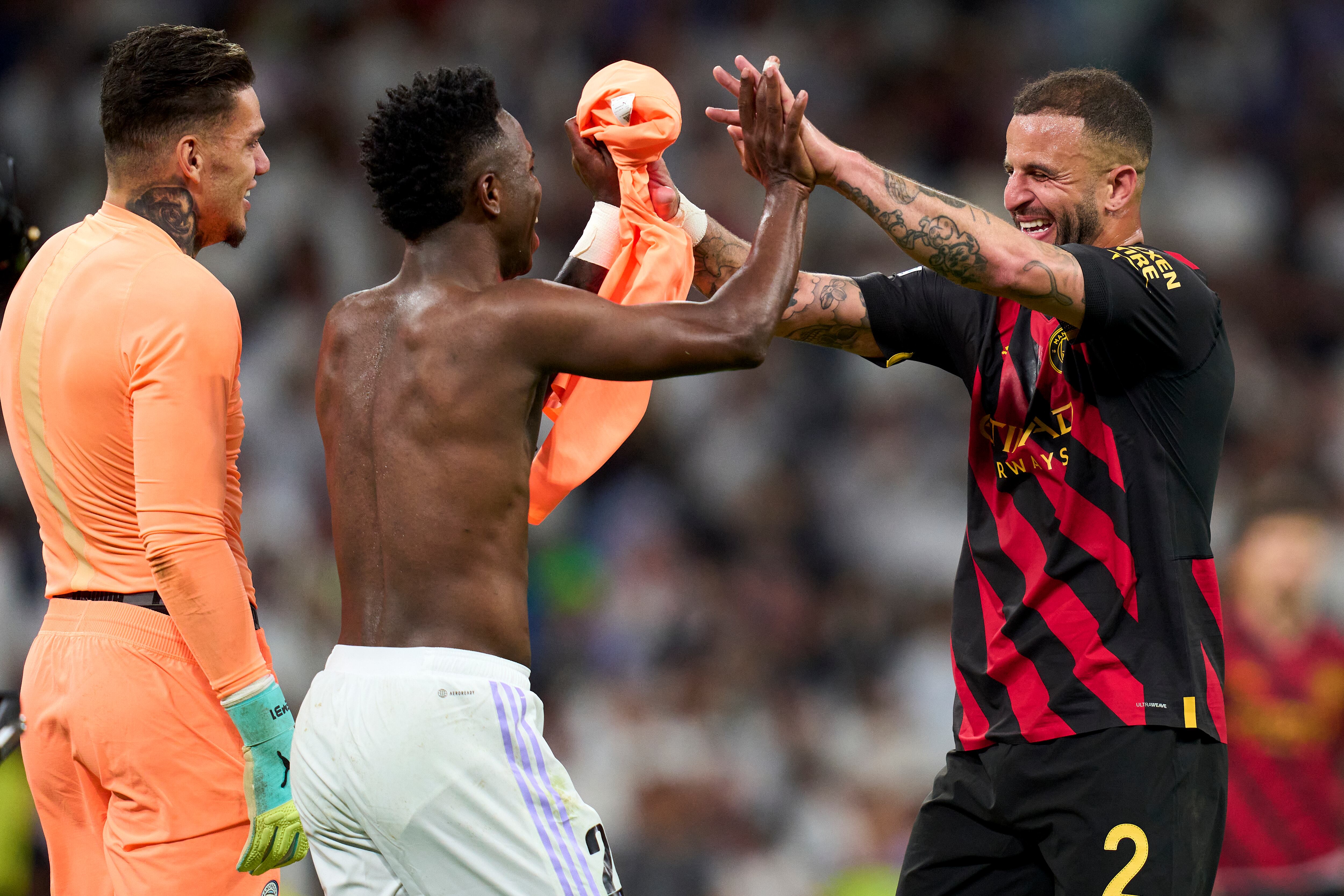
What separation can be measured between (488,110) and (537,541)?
16.2 ft

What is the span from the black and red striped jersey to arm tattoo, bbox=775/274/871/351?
52 cm

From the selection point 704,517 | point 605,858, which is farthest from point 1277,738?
point 605,858

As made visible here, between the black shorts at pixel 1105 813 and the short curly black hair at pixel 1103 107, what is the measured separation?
1.47 metres

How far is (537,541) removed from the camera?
753 cm

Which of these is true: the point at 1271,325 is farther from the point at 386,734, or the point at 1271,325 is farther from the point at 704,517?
the point at 386,734

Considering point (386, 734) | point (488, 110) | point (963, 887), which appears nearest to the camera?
point (386, 734)

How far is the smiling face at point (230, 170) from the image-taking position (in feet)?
10.2

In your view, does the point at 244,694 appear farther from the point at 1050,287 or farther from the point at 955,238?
the point at 1050,287

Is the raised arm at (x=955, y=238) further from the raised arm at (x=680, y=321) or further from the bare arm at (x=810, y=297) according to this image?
the bare arm at (x=810, y=297)

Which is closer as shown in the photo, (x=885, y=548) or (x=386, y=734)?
(x=386, y=734)

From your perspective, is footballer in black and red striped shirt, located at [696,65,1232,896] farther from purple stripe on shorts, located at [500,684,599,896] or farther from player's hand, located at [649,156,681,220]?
purple stripe on shorts, located at [500,684,599,896]

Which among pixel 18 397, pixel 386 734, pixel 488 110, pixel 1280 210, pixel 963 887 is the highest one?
pixel 1280 210

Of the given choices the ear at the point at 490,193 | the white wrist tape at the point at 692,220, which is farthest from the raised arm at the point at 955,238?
the ear at the point at 490,193

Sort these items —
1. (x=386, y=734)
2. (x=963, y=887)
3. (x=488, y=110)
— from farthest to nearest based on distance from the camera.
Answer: (x=963, y=887), (x=488, y=110), (x=386, y=734)
